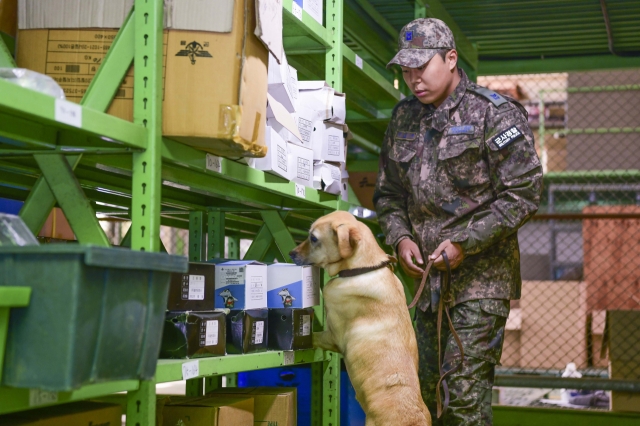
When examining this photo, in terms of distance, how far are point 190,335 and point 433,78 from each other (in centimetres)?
179

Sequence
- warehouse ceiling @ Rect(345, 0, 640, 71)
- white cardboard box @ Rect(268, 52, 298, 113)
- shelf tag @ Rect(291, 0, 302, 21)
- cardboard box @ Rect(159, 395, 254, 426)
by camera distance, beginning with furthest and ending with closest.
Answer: warehouse ceiling @ Rect(345, 0, 640, 71)
shelf tag @ Rect(291, 0, 302, 21)
white cardboard box @ Rect(268, 52, 298, 113)
cardboard box @ Rect(159, 395, 254, 426)

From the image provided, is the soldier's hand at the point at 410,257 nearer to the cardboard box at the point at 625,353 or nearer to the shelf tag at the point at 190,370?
the shelf tag at the point at 190,370

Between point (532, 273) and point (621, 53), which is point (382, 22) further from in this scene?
point (532, 273)

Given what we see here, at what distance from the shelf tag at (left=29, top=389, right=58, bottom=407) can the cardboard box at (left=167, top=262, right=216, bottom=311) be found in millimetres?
759

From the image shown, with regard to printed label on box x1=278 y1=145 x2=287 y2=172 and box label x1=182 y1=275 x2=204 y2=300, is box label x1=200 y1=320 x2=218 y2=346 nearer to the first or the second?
box label x1=182 y1=275 x2=204 y2=300

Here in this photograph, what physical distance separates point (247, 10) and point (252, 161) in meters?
0.66

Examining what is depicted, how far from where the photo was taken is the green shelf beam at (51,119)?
63.4 inches

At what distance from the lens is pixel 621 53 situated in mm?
5984

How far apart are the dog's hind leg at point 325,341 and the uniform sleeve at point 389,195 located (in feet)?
2.18

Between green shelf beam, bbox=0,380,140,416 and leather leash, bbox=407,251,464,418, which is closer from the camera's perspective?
green shelf beam, bbox=0,380,140,416

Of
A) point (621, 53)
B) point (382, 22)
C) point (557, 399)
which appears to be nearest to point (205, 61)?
point (382, 22)

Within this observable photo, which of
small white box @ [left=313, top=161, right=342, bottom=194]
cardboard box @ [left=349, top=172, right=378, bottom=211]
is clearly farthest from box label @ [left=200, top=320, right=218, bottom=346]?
cardboard box @ [left=349, top=172, right=378, bottom=211]

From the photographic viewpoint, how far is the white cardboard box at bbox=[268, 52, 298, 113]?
2.94 metres

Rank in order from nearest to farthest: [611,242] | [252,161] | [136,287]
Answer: [136,287] → [252,161] → [611,242]
